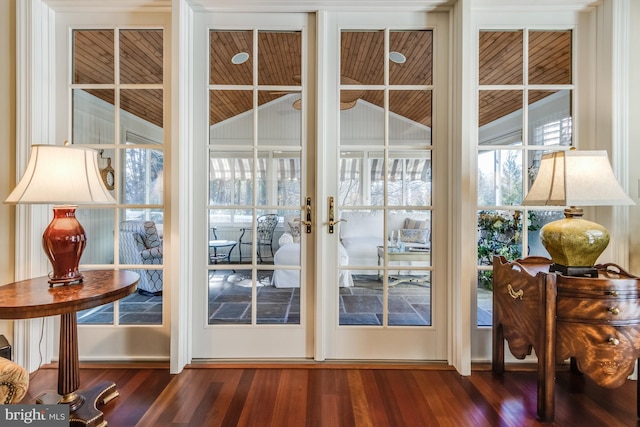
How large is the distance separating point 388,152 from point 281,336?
147 centimetres

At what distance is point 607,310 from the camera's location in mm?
1438

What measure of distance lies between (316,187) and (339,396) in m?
1.25

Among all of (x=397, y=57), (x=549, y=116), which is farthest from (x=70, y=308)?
(x=549, y=116)

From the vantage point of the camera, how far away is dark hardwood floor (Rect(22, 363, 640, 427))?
153 centimetres

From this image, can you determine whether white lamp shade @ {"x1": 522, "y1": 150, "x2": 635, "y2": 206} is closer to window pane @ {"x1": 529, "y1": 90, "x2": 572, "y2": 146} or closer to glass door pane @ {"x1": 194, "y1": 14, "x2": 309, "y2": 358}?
window pane @ {"x1": 529, "y1": 90, "x2": 572, "y2": 146}

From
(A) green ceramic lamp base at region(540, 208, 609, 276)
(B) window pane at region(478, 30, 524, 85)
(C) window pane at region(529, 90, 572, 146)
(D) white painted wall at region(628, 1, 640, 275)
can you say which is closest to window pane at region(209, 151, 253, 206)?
(B) window pane at region(478, 30, 524, 85)

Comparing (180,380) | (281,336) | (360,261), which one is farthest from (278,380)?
(360,261)

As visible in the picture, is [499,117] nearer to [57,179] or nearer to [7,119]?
[57,179]

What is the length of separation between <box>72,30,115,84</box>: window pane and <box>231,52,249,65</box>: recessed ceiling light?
82 cm

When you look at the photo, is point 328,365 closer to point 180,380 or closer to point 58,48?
point 180,380

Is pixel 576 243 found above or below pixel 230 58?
below

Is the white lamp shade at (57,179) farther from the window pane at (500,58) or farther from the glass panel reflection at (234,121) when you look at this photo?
the window pane at (500,58)

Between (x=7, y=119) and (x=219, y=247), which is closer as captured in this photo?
(x=7, y=119)

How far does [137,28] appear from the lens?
2088 millimetres
